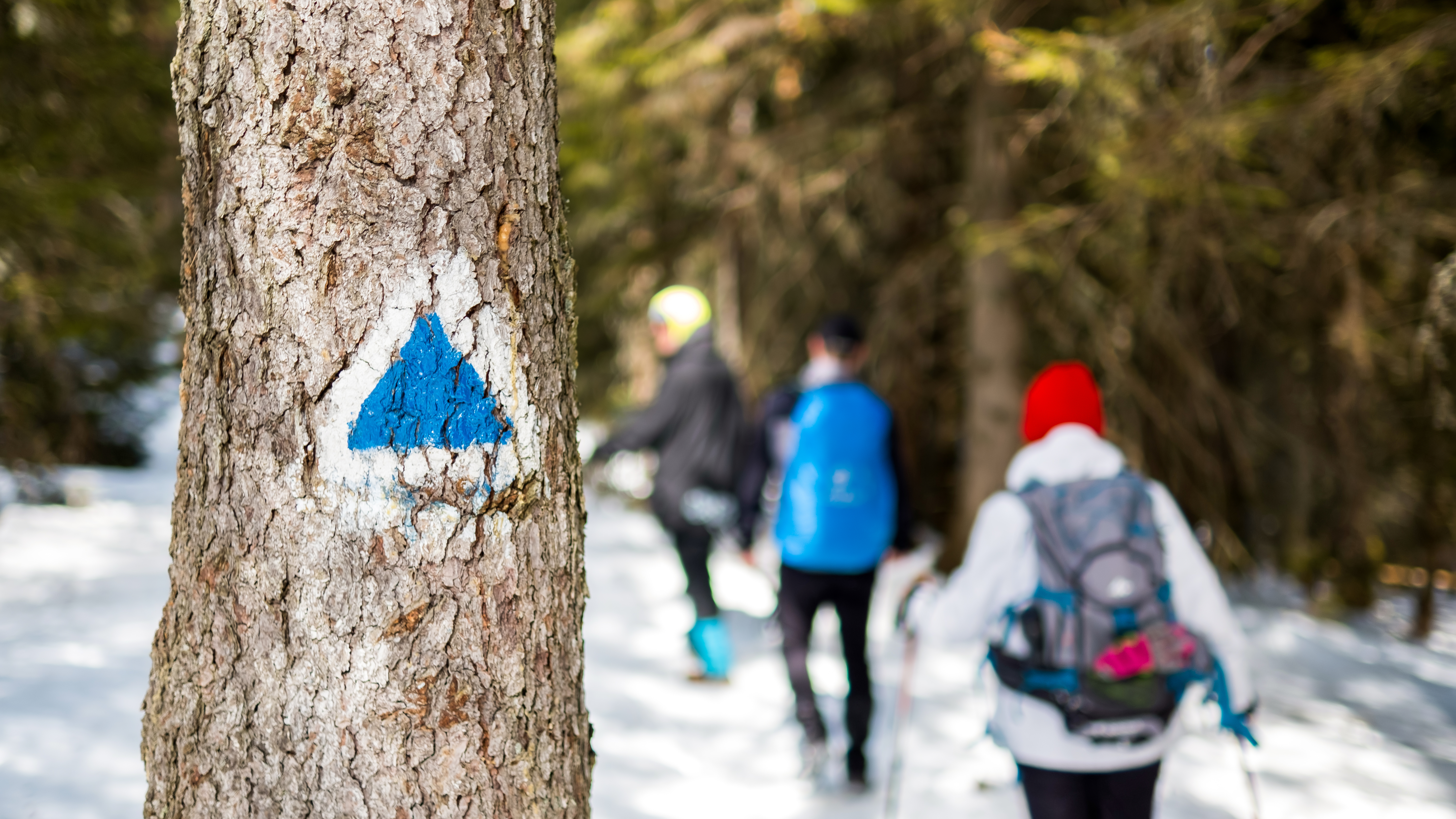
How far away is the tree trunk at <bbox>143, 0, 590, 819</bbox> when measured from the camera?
1.38 m

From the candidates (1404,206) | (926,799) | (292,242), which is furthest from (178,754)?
(1404,206)

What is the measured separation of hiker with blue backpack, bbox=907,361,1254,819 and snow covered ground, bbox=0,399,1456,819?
1463 millimetres

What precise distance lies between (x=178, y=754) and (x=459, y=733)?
50 centimetres

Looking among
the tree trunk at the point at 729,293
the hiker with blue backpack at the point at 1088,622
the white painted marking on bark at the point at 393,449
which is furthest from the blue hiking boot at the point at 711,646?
the white painted marking on bark at the point at 393,449

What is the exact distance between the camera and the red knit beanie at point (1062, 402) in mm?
2525

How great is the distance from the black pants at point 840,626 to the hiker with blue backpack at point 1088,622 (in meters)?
1.20

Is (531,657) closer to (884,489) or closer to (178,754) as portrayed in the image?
(178,754)

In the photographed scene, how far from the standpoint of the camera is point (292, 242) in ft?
4.53

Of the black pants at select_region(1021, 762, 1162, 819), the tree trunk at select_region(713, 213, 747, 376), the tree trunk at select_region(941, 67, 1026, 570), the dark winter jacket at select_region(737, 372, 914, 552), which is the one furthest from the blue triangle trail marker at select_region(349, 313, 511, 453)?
the tree trunk at select_region(713, 213, 747, 376)

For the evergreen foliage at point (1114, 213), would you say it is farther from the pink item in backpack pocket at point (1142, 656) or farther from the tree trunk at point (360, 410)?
the tree trunk at point (360, 410)

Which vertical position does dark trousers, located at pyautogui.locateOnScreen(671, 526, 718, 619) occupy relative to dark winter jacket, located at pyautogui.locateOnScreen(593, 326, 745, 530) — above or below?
below

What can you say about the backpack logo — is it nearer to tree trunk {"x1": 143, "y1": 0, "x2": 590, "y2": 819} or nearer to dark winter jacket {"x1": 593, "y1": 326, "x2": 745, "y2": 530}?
tree trunk {"x1": 143, "y1": 0, "x2": 590, "y2": 819}

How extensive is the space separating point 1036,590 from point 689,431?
269 centimetres

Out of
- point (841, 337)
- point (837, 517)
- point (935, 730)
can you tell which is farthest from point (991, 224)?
point (935, 730)
